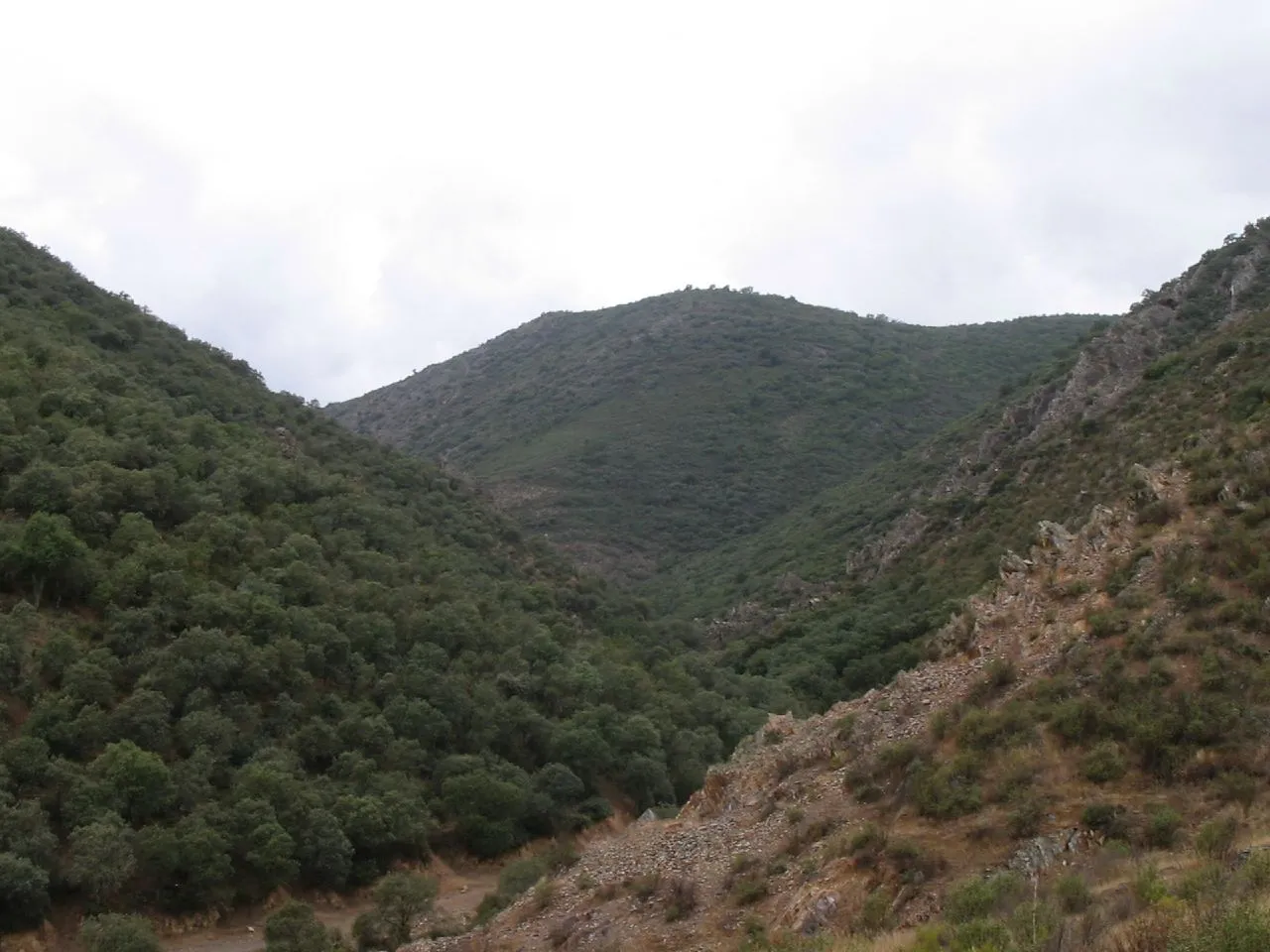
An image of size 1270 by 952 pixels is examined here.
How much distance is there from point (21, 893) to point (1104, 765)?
1788cm

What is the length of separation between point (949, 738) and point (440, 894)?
48.0 feet

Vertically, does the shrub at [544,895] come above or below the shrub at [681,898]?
below

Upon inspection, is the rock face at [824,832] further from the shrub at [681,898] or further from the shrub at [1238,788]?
the shrub at [1238,788]

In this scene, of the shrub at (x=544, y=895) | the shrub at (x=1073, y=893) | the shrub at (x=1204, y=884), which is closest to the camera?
the shrub at (x=1204, y=884)

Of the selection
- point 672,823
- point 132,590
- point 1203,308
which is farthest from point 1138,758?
point 1203,308

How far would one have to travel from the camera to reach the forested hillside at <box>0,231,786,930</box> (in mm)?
21516

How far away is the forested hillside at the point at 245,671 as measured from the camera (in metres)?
21.5

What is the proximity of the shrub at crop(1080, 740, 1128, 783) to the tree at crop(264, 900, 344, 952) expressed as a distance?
488 inches

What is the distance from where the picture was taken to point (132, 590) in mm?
26781

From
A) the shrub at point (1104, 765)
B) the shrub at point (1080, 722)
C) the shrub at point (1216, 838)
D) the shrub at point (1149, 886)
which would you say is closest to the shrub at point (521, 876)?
the shrub at point (1080, 722)

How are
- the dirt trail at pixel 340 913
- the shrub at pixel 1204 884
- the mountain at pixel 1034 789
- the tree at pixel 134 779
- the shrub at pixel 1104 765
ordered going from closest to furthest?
the shrub at pixel 1204 884
the mountain at pixel 1034 789
the shrub at pixel 1104 765
the dirt trail at pixel 340 913
the tree at pixel 134 779

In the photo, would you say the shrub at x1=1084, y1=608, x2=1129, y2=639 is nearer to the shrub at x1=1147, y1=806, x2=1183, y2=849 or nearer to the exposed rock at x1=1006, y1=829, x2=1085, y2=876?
the shrub at x1=1147, y1=806, x2=1183, y2=849

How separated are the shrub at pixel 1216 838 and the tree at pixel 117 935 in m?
15.9

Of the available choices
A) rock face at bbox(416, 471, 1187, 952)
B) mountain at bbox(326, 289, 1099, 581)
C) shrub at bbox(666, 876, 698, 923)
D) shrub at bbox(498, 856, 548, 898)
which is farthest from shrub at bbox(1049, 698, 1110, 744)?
mountain at bbox(326, 289, 1099, 581)
